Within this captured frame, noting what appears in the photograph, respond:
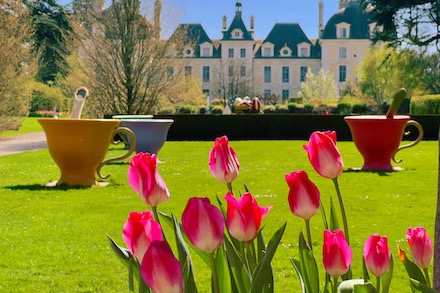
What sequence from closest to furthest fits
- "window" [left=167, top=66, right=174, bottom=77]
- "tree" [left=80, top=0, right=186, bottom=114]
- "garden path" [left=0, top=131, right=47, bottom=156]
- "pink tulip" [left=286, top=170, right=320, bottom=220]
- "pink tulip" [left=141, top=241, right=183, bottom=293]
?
"pink tulip" [left=141, top=241, right=183, bottom=293] < "pink tulip" [left=286, top=170, right=320, bottom=220] < "garden path" [left=0, top=131, right=47, bottom=156] < "tree" [left=80, top=0, right=186, bottom=114] < "window" [left=167, top=66, right=174, bottom=77]

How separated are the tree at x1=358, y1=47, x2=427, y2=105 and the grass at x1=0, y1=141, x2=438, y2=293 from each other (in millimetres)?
26452

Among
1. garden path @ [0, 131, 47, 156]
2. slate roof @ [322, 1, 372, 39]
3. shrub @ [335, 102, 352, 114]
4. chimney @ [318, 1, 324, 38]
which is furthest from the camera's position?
chimney @ [318, 1, 324, 38]

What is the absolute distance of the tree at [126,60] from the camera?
1897 cm

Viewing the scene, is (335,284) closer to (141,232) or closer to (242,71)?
(141,232)

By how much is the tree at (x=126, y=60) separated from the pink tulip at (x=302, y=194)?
18.1 m

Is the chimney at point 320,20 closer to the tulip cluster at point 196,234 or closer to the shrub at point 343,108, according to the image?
the shrub at point 343,108

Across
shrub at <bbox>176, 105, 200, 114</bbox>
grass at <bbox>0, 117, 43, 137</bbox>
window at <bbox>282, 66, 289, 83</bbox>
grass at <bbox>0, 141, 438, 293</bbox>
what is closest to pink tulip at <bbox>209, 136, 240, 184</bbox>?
grass at <bbox>0, 141, 438, 293</bbox>

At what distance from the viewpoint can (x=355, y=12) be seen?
57.9 metres

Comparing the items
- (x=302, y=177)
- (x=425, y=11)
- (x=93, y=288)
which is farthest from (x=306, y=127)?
(x=302, y=177)

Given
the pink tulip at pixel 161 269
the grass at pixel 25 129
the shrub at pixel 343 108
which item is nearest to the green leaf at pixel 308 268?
the pink tulip at pixel 161 269

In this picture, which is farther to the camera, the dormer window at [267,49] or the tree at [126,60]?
the dormer window at [267,49]

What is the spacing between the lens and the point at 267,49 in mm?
59500

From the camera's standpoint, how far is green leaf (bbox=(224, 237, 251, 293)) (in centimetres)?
128

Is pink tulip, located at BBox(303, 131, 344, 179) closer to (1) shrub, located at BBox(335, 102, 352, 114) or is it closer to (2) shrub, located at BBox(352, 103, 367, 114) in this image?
(2) shrub, located at BBox(352, 103, 367, 114)
